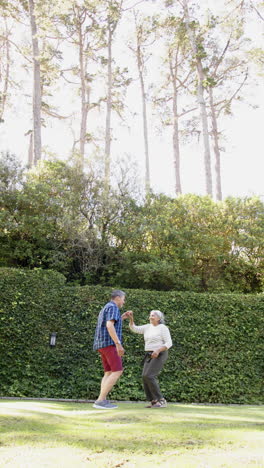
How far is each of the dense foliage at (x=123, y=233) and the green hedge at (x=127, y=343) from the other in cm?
190

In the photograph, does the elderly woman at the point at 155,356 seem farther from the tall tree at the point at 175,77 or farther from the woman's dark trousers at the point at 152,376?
the tall tree at the point at 175,77

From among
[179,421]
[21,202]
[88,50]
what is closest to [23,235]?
[21,202]

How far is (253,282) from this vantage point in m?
14.4

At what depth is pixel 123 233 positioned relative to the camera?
13328mm

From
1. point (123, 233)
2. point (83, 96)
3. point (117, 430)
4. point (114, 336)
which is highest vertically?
point (83, 96)

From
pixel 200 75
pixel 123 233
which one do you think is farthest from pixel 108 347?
pixel 200 75

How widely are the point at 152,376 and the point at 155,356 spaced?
291 mm

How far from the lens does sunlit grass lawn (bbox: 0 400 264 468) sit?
303 centimetres

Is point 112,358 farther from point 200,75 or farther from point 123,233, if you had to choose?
point 200,75

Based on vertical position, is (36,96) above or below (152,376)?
above

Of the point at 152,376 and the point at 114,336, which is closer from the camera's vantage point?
the point at 114,336

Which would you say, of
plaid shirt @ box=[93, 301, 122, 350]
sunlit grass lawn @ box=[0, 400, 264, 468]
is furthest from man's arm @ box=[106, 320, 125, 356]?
sunlit grass lawn @ box=[0, 400, 264, 468]

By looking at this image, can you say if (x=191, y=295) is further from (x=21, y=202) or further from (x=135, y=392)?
(x=21, y=202)

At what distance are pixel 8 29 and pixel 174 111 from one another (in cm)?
902
